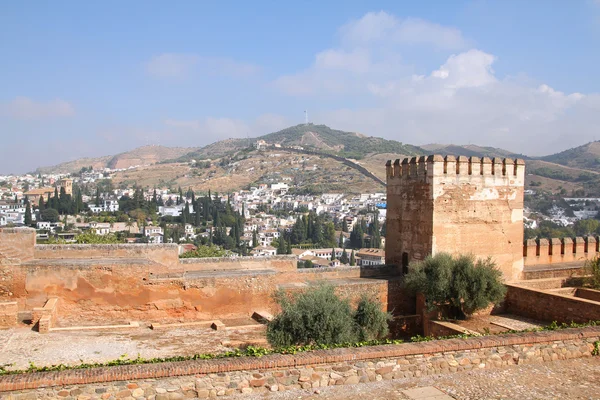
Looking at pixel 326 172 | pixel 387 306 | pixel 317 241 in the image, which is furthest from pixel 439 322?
pixel 326 172

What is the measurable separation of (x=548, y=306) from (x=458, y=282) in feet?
6.20

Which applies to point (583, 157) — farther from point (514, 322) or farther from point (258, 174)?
point (514, 322)

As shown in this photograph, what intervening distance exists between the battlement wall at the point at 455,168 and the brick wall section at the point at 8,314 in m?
8.72

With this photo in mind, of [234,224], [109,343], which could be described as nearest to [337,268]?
[109,343]

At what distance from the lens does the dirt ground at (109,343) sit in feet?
25.7

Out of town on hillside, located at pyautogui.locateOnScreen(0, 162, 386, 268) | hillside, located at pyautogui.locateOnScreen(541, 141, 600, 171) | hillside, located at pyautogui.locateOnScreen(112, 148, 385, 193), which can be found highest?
hillside, located at pyautogui.locateOnScreen(541, 141, 600, 171)

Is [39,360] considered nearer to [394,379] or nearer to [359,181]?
[394,379]

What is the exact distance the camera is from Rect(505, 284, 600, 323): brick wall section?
1011 centimetres

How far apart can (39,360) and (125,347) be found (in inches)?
51.9

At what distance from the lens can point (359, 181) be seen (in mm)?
133125

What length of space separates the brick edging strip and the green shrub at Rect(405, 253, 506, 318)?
404 cm

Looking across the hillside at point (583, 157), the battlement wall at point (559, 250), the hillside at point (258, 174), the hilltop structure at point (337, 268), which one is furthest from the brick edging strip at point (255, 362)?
the hillside at point (583, 157)

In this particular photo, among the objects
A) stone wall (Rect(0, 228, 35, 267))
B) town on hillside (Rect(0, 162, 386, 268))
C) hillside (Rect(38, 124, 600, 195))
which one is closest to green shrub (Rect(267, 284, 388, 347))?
stone wall (Rect(0, 228, 35, 267))

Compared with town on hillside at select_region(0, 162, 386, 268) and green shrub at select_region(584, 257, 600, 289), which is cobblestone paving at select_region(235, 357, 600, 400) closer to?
green shrub at select_region(584, 257, 600, 289)
